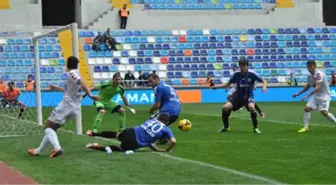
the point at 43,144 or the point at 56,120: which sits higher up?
the point at 56,120

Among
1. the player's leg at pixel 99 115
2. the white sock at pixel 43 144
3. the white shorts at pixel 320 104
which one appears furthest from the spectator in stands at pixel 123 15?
the white sock at pixel 43 144

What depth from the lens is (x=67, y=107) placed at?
47.3 ft

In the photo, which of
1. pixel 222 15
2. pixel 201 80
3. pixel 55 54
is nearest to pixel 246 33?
pixel 222 15

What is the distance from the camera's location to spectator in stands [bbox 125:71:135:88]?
4356 cm

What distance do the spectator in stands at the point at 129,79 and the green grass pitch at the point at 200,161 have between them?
24133mm

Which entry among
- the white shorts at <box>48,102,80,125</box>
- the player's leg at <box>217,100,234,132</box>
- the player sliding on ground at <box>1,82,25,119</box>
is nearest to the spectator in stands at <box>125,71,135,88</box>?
the player sliding on ground at <box>1,82,25,119</box>

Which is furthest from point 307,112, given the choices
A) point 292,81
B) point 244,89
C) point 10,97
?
point 292,81

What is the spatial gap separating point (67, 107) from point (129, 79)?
98.3ft

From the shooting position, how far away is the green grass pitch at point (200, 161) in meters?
10.6

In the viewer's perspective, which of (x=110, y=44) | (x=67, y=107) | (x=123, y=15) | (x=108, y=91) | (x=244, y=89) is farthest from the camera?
(x=123, y=15)

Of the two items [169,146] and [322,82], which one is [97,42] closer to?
[322,82]

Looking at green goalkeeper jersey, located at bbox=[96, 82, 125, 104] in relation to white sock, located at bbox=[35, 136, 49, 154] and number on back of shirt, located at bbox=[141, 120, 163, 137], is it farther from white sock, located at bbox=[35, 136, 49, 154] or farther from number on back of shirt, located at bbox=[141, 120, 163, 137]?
number on back of shirt, located at bbox=[141, 120, 163, 137]

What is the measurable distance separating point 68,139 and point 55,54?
2938 cm

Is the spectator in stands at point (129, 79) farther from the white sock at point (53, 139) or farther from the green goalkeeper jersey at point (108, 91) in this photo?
the white sock at point (53, 139)
